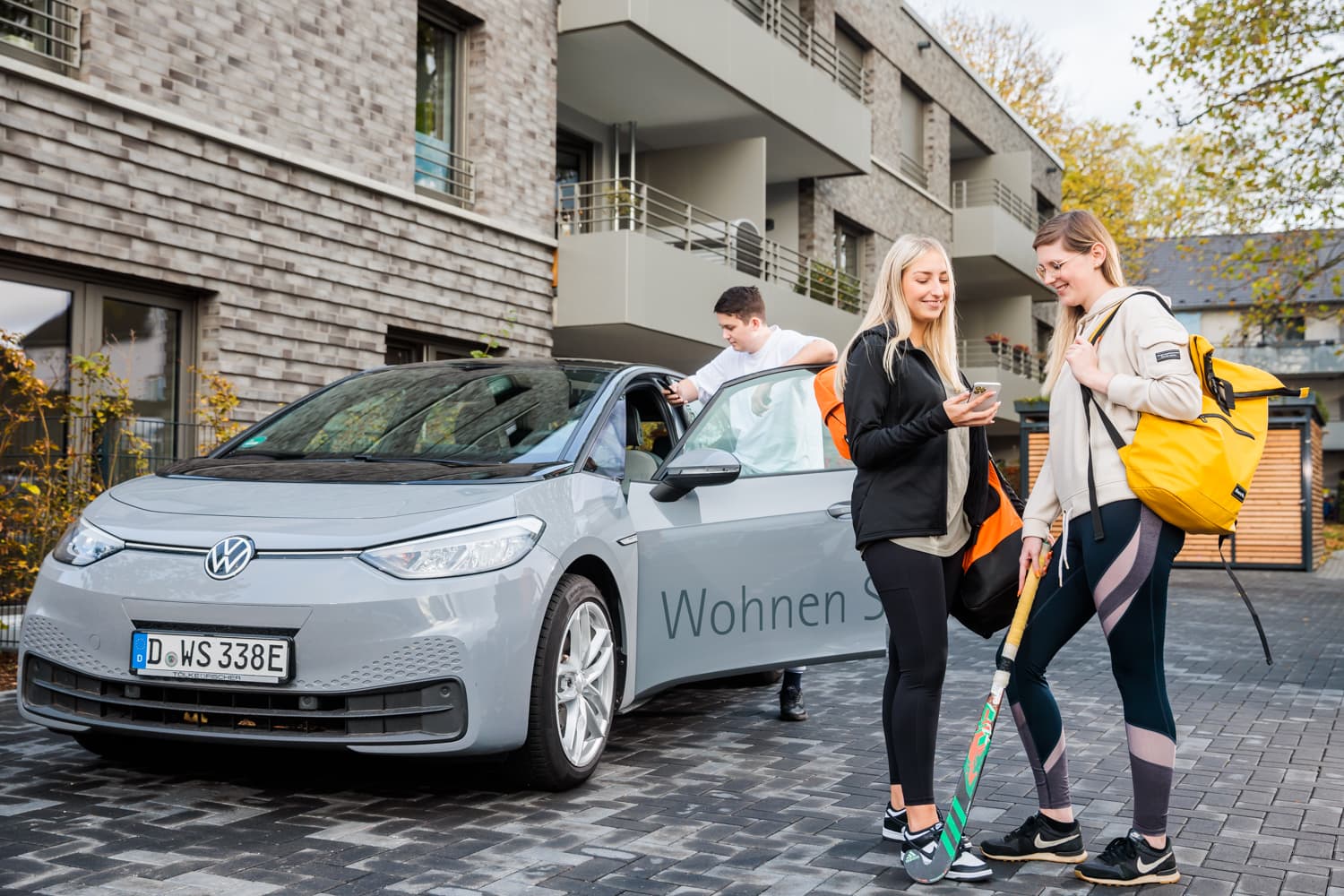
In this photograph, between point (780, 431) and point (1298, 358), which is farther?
point (1298, 358)

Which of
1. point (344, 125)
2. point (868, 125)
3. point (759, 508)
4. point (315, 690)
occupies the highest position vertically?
point (868, 125)

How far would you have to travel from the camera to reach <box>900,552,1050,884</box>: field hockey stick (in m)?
3.63

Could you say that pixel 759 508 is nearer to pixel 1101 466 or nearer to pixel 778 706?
pixel 778 706

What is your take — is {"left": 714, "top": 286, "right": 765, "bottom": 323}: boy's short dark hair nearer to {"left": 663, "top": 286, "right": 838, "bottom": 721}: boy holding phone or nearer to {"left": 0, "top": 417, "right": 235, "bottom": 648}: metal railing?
{"left": 663, "top": 286, "right": 838, "bottom": 721}: boy holding phone

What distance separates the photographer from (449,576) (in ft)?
13.4

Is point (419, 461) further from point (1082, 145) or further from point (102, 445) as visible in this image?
point (1082, 145)

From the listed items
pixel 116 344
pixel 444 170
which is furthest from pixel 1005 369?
pixel 116 344

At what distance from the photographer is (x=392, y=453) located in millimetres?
5039

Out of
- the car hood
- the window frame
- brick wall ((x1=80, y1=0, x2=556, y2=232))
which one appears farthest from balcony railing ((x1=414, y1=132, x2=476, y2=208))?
the car hood

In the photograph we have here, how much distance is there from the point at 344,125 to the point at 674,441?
23.9 feet

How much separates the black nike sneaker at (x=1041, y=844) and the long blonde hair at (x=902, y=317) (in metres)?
1.36

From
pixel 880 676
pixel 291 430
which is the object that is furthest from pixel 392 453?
pixel 880 676

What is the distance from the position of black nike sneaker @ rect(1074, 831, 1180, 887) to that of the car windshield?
92.1 inches

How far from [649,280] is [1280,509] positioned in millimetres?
9625
